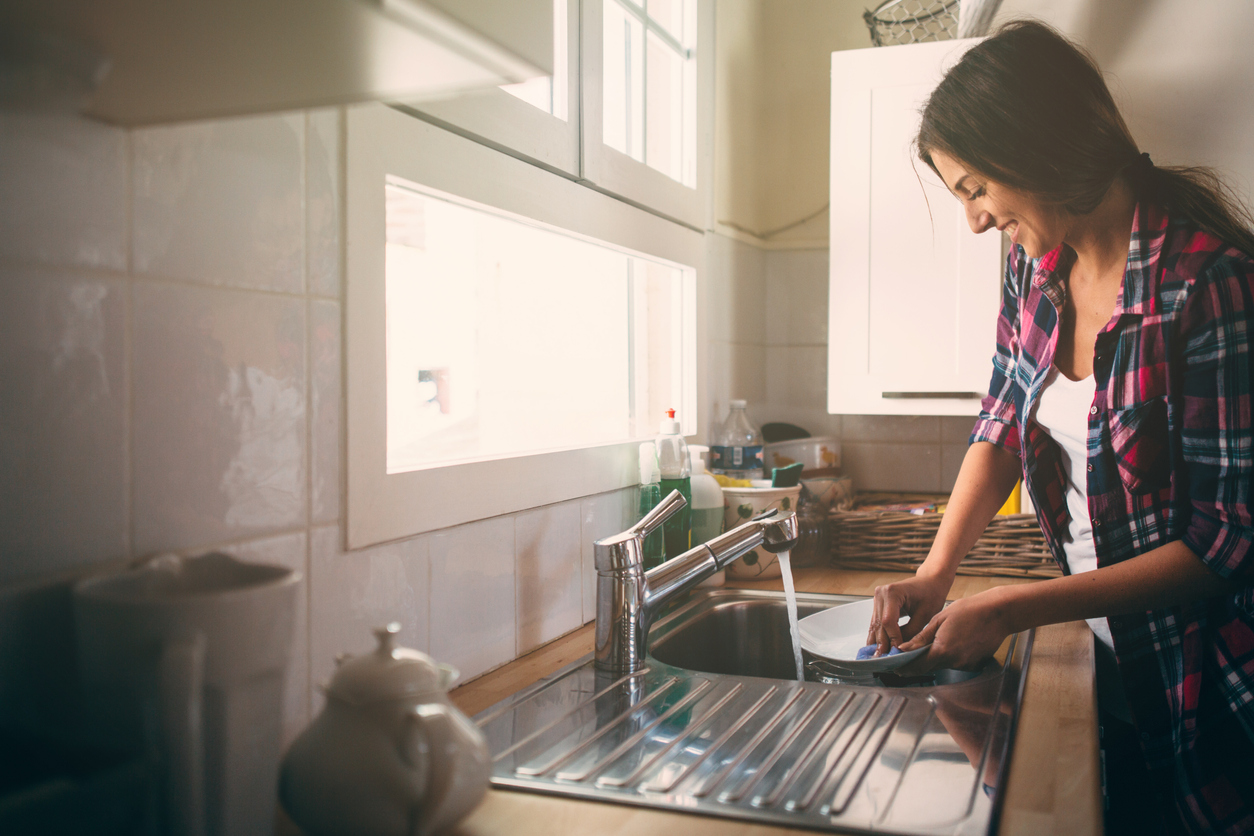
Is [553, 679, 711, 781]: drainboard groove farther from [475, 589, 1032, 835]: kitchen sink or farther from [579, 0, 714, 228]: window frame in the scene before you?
[579, 0, 714, 228]: window frame

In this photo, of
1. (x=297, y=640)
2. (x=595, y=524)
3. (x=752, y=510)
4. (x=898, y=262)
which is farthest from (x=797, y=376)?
(x=297, y=640)

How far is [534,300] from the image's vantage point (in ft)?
4.86

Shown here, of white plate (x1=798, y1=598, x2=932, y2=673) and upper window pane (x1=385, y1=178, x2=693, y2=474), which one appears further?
white plate (x1=798, y1=598, x2=932, y2=673)

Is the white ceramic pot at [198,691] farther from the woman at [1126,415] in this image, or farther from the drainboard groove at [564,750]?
the woman at [1126,415]

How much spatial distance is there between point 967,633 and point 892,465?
4.36 feet

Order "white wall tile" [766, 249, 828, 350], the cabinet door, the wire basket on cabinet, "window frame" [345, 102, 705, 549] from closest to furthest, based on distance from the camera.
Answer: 1. "window frame" [345, 102, 705, 549]
2. the cabinet door
3. the wire basket on cabinet
4. "white wall tile" [766, 249, 828, 350]

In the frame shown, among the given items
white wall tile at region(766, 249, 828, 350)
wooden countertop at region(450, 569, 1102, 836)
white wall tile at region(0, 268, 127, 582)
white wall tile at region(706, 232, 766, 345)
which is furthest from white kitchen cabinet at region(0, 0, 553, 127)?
white wall tile at region(766, 249, 828, 350)

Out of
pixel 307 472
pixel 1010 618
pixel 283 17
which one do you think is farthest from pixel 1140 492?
pixel 283 17

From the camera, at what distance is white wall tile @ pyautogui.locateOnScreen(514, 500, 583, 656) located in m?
1.22

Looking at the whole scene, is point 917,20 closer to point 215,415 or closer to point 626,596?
point 626,596

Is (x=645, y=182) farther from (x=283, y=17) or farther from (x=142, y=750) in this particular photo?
(x=142, y=750)

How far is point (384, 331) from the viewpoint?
0.96 m

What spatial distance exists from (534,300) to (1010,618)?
0.86 m

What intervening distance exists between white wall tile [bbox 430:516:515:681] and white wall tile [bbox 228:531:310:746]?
20 cm
